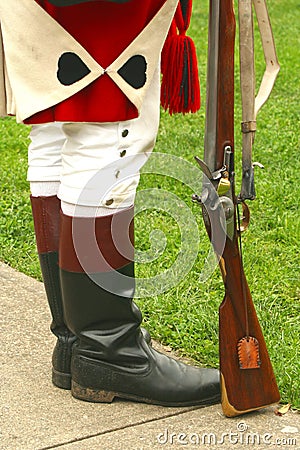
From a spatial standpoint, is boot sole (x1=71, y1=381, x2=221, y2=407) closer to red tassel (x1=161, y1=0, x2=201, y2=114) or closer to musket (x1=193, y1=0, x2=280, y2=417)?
musket (x1=193, y1=0, x2=280, y2=417)

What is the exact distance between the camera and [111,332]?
106 inches

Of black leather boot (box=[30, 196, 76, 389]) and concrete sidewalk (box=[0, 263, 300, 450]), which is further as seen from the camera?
black leather boot (box=[30, 196, 76, 389])

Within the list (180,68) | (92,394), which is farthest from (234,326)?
(180,68)

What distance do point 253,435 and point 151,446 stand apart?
0.28m

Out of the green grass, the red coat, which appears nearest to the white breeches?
the red coat

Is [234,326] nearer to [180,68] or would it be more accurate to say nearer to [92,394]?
[92,394]

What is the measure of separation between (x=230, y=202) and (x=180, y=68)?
0.49 m

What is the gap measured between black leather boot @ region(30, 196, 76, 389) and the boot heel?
7cm

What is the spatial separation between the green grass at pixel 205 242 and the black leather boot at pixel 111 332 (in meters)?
0.29

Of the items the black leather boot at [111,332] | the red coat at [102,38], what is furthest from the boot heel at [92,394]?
the red coat at [102,38]

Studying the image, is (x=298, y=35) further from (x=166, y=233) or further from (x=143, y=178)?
(x=166, y=233)

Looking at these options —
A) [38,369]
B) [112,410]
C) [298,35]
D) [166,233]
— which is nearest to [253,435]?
[112,410]

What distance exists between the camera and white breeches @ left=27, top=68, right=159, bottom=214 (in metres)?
2.53

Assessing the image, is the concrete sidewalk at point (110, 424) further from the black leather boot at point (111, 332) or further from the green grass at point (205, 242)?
the green grass at point (205, 242)
